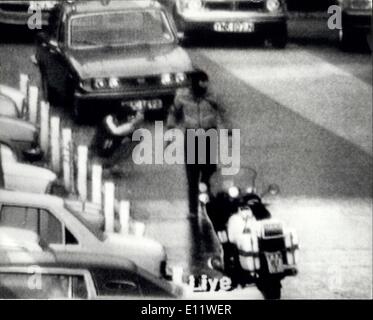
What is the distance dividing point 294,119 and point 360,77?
1.59 feet

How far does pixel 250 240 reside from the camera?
5.12 m

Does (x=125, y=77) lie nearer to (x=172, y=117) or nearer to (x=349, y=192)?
(x=172, y=117)

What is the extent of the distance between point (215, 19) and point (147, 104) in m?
0.65

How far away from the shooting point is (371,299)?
5367 millimetres

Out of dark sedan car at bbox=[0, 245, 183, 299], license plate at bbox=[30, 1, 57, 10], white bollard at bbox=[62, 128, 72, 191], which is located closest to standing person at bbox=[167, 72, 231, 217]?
white bollard at bbox=[62, 128, 72, 191]

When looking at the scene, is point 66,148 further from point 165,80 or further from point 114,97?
point 165,80

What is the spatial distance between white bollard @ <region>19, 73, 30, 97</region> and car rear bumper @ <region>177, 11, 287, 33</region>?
907 millimetres

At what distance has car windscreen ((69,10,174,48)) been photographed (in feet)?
18.3

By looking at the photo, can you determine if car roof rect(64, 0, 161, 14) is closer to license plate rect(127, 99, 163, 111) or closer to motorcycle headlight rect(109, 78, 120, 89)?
motorcycle headlight rect(109, 78, 120, 89)

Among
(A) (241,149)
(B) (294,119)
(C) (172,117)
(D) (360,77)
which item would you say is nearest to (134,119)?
(C) (172,117)

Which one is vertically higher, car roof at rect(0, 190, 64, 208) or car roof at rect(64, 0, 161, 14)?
car roof at rect(64, 0, 161, 14)

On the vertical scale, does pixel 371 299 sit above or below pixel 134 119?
below

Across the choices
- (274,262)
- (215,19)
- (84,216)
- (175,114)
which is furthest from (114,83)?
(274,262)

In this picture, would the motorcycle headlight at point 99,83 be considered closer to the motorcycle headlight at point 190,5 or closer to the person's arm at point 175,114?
the person's arm at point 175,114
